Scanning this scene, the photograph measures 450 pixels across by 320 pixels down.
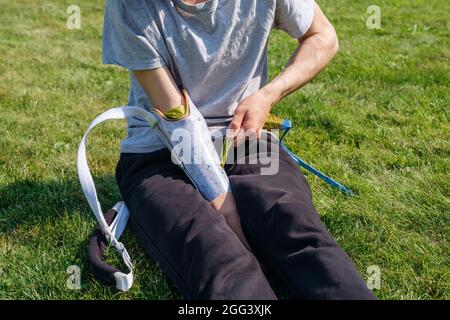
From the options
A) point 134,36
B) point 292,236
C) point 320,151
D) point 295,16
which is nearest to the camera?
point 292,236

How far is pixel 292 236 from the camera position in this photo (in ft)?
6.41

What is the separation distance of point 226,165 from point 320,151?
1175 millimetres

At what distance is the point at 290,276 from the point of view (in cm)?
193

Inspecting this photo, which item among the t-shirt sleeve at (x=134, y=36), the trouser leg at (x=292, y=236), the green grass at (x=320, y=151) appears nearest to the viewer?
the trouser leg at (x=292, y=236)

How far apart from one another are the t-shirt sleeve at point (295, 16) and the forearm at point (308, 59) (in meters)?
0.06

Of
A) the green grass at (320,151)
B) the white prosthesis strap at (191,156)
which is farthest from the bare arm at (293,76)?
the green grass at (320,151)

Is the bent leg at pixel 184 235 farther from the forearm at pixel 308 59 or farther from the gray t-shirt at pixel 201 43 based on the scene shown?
the forearm at pixel 308 59

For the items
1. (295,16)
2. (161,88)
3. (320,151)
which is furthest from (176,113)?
(320,151)

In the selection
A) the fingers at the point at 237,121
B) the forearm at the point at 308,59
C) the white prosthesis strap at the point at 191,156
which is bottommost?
the white prosthesis strap at the point at 191,156

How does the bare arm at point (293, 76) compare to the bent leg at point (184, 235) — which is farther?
the bare arm at point (293, 76)

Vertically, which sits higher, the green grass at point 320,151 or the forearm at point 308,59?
the forearm at point 308,59

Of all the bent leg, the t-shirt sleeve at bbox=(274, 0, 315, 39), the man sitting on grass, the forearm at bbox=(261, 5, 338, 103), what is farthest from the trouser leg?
the t-shirt sleeve at bbox=(274, 0, 315, 39)

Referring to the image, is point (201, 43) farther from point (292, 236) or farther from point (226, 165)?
point (292, 236)

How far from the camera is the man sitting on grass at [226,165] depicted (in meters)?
1.86
